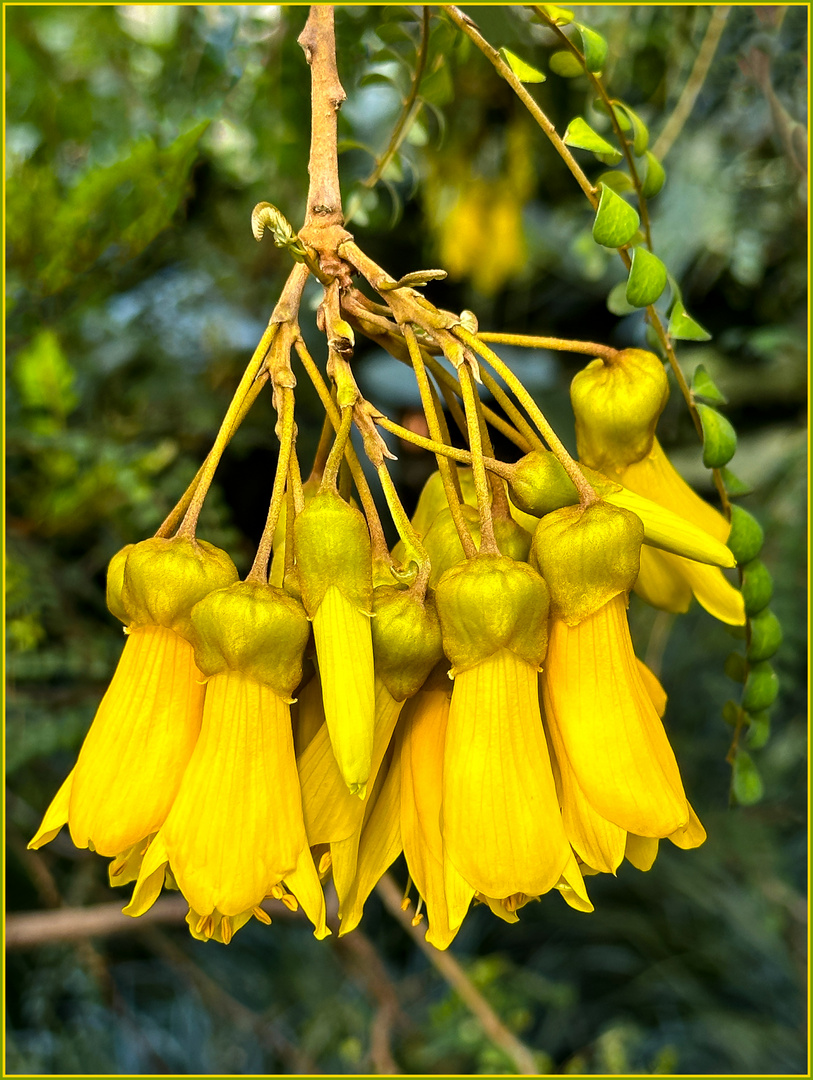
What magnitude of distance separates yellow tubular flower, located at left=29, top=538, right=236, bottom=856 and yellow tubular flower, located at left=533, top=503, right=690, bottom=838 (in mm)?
240

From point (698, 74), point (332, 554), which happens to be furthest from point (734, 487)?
point (698, 74)

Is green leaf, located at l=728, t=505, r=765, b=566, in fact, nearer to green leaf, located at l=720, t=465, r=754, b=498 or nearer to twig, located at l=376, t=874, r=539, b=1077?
green leaf, located at l=720, t=465, r=754, b=498

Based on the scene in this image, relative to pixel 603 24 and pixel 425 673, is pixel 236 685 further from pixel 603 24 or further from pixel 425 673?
pixel 603 24

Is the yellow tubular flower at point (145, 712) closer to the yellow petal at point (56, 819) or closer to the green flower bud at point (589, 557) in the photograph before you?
the yellow petal at point (56, 819)

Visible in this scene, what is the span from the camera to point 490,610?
0.59m

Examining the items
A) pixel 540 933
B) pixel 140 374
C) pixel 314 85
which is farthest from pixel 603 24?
pixel 540 933

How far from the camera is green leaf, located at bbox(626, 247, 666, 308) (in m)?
0.68

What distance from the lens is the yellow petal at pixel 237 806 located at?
58 cm

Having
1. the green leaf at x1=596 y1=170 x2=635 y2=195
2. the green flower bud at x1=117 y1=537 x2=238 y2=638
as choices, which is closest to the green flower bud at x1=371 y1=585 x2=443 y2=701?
the green flower bud at x1=117 y1=537 x2=238 y2=638

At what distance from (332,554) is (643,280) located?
1.01 feet

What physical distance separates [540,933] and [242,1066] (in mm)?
672

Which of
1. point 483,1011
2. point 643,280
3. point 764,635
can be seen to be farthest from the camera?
point 483,1011

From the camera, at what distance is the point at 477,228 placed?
1574mm

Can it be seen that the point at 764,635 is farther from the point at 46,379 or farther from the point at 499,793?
the point at 46,379
